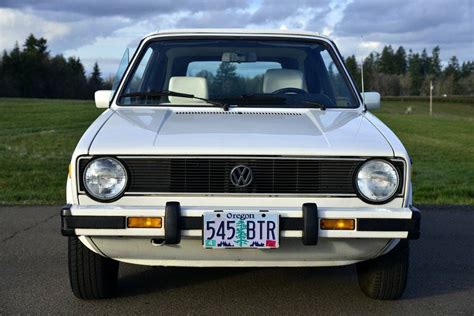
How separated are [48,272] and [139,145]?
1.82 meters

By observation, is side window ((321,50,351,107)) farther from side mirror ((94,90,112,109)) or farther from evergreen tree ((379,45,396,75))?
evergreen tree ((379,45,396,75))

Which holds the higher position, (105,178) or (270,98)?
(270,98)

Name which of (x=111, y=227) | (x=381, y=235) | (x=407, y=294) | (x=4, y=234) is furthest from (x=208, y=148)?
(x=4, y=234)

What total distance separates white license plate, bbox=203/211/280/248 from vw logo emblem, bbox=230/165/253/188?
19cm

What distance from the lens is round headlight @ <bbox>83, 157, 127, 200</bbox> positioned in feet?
12.5

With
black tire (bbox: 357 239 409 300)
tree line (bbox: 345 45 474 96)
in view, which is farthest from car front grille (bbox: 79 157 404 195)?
tree line (bbox: 345 45 474 96)

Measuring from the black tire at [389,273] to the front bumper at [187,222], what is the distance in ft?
1.44

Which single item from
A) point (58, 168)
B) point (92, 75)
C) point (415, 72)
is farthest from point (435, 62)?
point (58, 168)

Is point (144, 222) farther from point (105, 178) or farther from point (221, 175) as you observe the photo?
point (221, 175)

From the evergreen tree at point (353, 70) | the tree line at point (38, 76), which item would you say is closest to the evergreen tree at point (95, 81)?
the tree line at point (38, 76)

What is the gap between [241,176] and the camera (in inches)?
150

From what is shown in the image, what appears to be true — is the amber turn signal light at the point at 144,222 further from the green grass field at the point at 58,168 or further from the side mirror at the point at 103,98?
the green grass field at the point at 58,168

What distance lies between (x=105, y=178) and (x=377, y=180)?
1550 mm

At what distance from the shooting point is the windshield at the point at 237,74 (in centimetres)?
502
